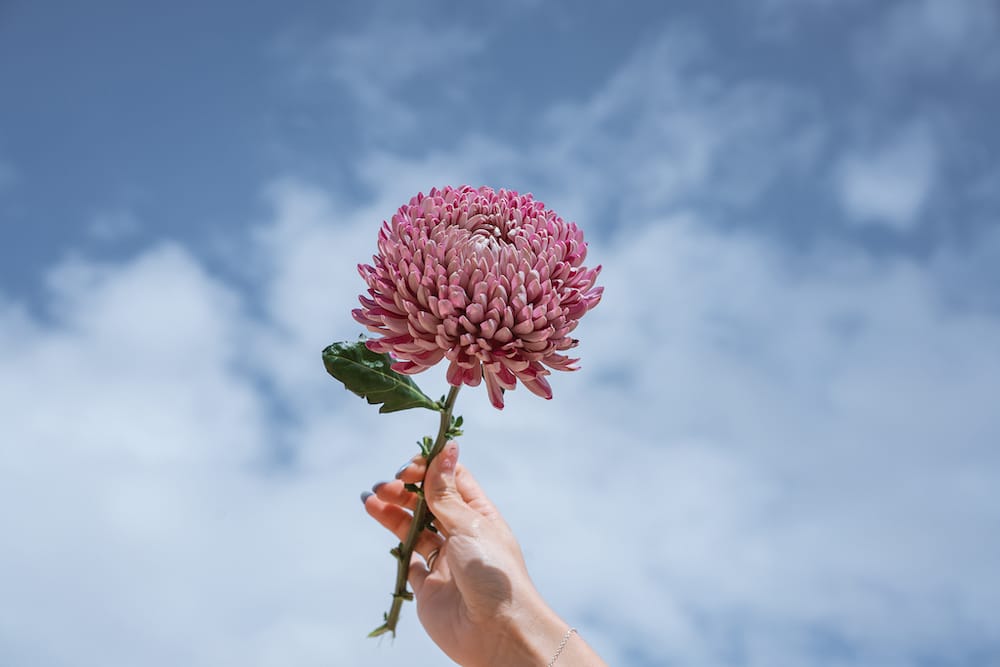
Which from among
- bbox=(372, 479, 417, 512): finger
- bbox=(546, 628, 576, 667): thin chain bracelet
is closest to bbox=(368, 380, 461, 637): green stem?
bbox=(372, 479, 417, 512): finger

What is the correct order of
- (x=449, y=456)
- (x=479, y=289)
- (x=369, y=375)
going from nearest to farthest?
1. (x=479, y=289)
2. (x=369, y=375)
3. (x=449, y=456)

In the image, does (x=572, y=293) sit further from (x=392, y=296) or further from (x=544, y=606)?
(x=544, y=606)

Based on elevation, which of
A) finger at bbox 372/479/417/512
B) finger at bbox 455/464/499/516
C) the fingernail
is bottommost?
finger at bbox 372/479/417/512

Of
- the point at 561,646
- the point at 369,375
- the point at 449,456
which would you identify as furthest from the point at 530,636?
the point at 369,375

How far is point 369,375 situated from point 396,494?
606mm

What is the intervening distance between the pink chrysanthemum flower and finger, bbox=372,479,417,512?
775 millimetres

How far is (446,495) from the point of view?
2.35m

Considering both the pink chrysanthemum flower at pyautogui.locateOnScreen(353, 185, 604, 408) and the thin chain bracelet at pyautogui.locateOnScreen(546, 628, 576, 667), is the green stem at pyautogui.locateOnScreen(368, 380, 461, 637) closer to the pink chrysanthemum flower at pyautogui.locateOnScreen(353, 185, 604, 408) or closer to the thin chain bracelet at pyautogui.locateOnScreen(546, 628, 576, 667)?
the thin chain bracelet at pyautogui.locateOnScreen(546, 628, 576, 667)

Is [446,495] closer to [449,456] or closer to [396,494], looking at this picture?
[449,456]

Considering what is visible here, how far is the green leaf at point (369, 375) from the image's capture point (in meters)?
2.13

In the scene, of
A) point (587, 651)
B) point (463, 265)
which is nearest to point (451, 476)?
point (587, 651)

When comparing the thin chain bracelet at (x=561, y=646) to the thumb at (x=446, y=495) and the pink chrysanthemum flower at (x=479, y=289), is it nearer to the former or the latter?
the thumb at (x=446, y=495)

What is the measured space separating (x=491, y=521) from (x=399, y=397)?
595 mm

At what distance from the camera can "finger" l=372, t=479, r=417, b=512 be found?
2.59m
